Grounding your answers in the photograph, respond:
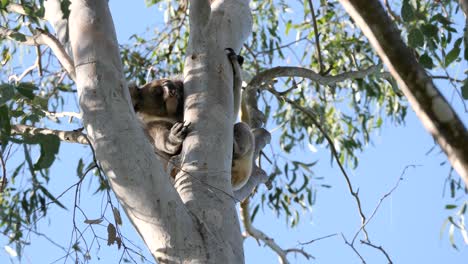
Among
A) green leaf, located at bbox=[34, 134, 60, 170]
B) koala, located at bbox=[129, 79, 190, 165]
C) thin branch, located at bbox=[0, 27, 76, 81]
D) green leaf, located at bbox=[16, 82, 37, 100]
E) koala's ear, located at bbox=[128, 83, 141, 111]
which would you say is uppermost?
koala's ear, located at bbox=[128, 83, 141, 111]

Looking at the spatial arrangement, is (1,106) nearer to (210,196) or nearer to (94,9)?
(94,9)

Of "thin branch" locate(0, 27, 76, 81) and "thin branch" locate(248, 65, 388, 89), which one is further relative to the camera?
"thin branch" locate(248, 65, 388, 89)

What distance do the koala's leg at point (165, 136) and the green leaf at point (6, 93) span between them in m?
0.85

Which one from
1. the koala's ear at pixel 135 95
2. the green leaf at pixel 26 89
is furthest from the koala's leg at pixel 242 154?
the green leaf at pixel 26 89

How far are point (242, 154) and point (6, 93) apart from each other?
1.64 metres

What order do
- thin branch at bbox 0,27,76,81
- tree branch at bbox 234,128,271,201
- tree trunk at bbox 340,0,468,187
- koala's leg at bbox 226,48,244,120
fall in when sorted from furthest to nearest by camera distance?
tree branch at bbox 234,128,271,201 < koala's leg at bbox 226,48,244,120 < thin branch at bbox 0,27,76,81 < tree trunk at bbox 340,0,468,187

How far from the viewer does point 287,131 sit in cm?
668

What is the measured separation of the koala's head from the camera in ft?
14.7

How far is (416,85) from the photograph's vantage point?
4.20 feet

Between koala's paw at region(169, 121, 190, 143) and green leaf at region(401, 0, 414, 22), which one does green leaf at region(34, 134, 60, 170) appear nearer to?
koala's paw at region(169, 121, 190, 143)

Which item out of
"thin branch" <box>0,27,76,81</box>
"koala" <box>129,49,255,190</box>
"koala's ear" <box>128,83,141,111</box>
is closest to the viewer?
"thin branch" <box>0,27,76,81</box>

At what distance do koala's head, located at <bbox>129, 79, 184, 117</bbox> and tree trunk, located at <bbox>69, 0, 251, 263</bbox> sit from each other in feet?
5.86

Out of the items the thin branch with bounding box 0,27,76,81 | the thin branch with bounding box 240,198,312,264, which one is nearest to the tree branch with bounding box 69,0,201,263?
the thin branch with bounding box 0,27,76,81

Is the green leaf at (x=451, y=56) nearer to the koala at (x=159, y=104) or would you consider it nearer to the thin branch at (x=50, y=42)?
the thin branch at (x=50, y=42)
